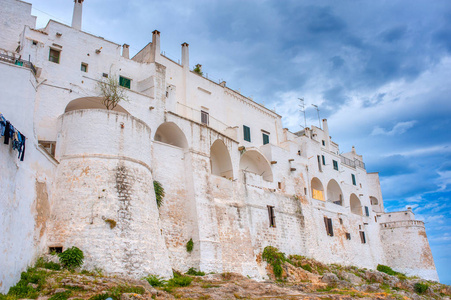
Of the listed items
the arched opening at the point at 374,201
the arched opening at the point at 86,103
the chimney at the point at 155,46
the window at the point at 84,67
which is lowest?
the arched opening at the point at 374,201

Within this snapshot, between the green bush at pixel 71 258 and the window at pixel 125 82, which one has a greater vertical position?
the window at pixel 125 82

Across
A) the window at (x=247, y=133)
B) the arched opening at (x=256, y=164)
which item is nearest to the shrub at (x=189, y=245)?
the arched opening at (x=256, y=164)

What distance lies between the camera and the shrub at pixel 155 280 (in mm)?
17953

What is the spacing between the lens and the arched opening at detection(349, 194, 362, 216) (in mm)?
46219

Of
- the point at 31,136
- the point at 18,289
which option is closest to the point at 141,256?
the point at 18,289

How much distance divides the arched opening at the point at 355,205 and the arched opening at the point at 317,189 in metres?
7.83

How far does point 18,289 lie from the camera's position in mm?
13930

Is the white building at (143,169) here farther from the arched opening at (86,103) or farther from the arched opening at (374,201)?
the arched opening at (374,201)

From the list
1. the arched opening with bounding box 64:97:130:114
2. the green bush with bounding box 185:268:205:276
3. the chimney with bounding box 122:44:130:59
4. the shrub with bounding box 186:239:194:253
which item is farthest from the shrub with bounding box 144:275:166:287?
the chimney with bounding box 122:44:130:59

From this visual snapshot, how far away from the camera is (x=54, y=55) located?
76.7 ft

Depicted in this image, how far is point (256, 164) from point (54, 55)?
714 inches

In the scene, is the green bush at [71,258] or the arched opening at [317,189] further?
the arched opening at [317,189]

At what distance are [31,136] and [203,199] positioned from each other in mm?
11164

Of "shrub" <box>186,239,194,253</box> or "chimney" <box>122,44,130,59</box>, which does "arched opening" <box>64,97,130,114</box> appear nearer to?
"chimney" <box>122,44,130,59</box>
